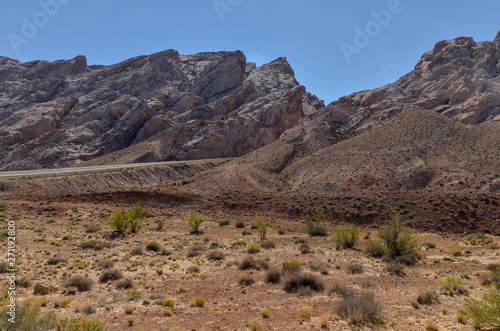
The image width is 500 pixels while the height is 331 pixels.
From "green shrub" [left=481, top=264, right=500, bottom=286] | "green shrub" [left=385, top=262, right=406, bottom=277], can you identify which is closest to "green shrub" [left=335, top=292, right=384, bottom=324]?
"green shrub" [left=385, top=262, right=406, bottom=277]

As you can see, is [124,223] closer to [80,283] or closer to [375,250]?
[80,283]

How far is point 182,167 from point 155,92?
55.6 m

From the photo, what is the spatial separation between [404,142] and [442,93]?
36.9m

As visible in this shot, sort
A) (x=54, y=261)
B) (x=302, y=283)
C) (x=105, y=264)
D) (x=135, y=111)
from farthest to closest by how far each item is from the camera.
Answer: (x=135, y=111) < (x=54, y=261) < (x=105, y=264) < (x=302, y=283)

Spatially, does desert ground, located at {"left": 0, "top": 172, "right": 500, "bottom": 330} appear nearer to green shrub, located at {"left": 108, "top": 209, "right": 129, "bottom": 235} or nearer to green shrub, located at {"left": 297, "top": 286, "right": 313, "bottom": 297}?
green shrub, located at {"left": 297, "top": 286, "right": 313, "bottom": 297}

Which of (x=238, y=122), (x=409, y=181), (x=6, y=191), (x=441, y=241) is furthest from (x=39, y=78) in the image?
(x=441, y=241)

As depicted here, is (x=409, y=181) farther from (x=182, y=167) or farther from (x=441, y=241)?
(x=182, y=167)

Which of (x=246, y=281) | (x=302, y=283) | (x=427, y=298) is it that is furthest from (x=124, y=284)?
(x=427, y=298)

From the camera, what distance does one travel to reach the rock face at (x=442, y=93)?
241ft

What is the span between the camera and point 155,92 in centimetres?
11600

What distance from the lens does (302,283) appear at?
13.4 meters

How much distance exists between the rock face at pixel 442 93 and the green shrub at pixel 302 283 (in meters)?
72.7

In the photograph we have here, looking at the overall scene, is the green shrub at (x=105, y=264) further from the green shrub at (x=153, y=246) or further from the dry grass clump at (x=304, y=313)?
the dry grass clump at (x=304, y=313)

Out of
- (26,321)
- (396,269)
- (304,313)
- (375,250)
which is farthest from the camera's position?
(375,250)
